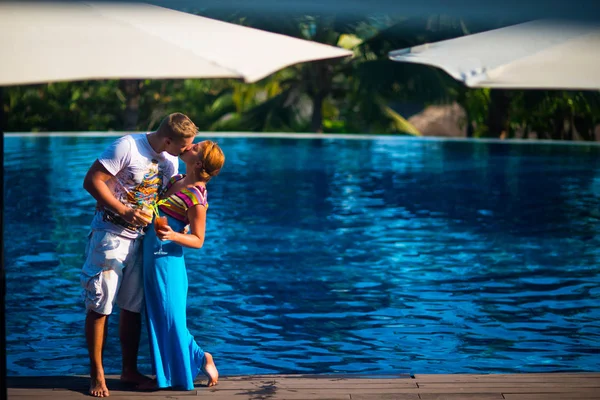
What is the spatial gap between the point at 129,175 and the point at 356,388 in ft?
5.22

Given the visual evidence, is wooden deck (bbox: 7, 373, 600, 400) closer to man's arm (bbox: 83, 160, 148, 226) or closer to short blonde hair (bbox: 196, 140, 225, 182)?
man's arm (bbox: 83, 160, 148, 226)

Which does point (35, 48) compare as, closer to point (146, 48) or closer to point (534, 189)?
point (146, 48)

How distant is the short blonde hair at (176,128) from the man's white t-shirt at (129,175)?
141mm

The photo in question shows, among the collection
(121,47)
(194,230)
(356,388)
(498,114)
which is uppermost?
(121,47)

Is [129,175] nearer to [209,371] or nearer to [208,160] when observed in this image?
[208,160]

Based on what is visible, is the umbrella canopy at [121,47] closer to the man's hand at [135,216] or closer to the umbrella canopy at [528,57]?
the umbrella canopy at [528,57]

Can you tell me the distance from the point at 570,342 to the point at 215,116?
71.7ft

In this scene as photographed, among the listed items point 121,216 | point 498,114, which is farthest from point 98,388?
point 498,114

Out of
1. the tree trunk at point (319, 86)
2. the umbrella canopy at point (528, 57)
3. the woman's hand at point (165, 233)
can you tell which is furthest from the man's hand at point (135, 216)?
the tree trunk at point (319, 86)

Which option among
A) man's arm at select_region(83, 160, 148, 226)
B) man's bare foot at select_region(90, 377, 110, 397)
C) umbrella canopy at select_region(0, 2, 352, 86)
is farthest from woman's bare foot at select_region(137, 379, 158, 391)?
umbrella canopy at select_region(0, 2, 352, 86)

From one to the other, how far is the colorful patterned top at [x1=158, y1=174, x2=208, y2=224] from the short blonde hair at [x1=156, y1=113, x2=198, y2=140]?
262 millimetres

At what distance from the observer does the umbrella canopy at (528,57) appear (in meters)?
3.58

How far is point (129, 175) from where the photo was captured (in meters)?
4.16

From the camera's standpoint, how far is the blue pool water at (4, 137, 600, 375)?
20.1 feet
